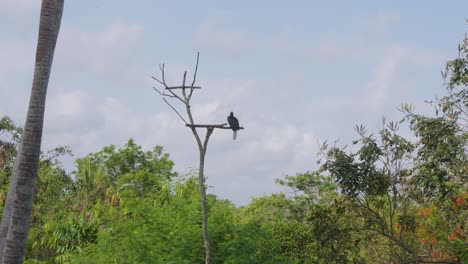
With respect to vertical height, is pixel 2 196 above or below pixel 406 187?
above

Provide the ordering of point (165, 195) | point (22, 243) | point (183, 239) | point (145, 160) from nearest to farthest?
point (22, 243)
point (183, 239)
point (165, 195)
point (145, 160)

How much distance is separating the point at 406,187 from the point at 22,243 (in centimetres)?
574

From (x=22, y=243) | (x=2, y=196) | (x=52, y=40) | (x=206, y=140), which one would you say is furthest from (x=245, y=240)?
(x=2, y=196)

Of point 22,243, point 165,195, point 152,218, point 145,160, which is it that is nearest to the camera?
point 22,243

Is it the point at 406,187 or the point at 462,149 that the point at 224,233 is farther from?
the point at 462,149

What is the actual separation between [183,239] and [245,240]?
37.5 inches

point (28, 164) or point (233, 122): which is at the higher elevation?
point (233, 122)

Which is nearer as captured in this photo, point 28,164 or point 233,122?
point 28,164

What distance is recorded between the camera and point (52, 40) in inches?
427

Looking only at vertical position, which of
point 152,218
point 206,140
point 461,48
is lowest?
point 152,218

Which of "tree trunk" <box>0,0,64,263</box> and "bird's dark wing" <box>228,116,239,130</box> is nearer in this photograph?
"tree trunk" <box>0,0,64,263</box>

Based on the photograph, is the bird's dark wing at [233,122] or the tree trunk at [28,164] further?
the bird's dark wing at [233,122]

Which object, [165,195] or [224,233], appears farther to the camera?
[165,195]

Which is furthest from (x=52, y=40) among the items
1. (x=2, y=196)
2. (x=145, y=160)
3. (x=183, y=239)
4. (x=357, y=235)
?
(x=145, y=160)
